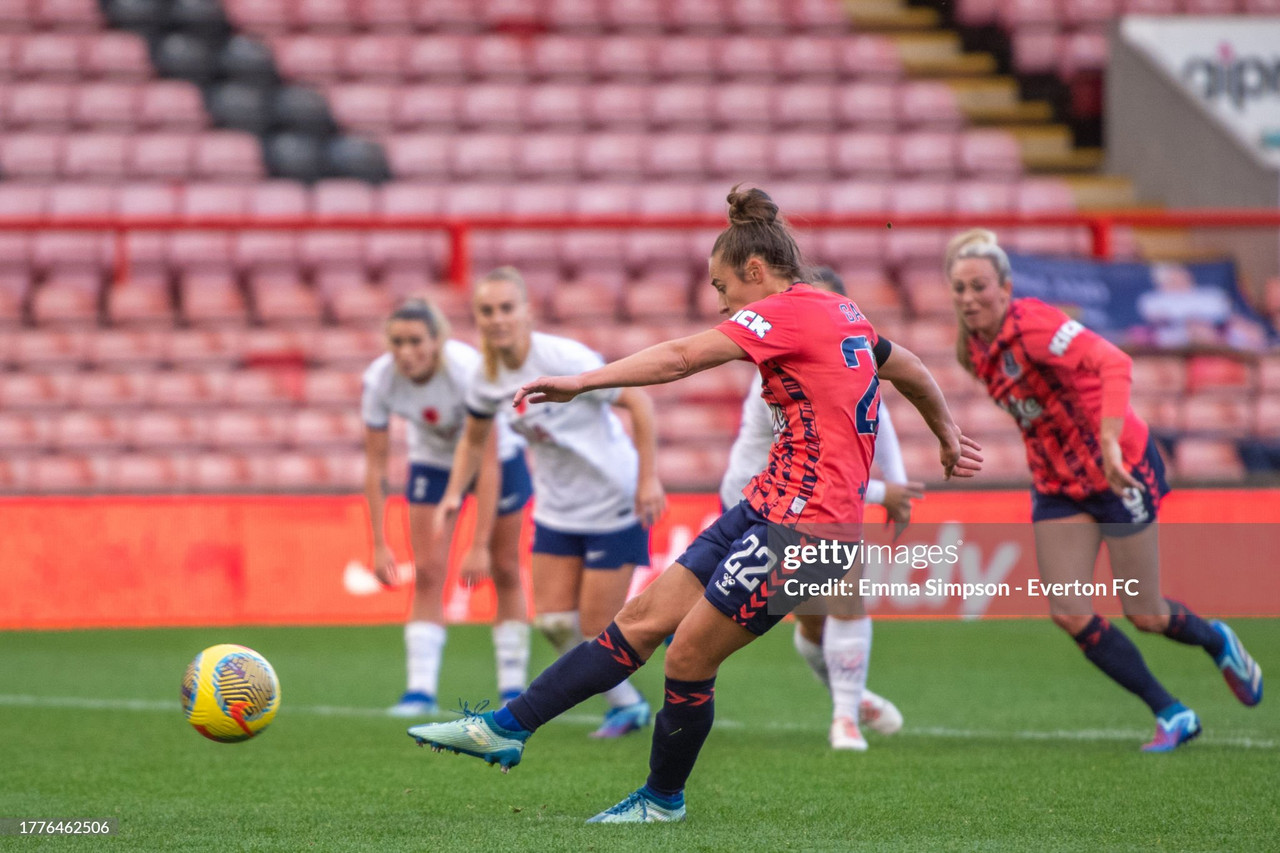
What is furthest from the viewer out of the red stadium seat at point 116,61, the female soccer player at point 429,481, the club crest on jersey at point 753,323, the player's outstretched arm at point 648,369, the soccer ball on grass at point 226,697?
the red stadium seat at point 116,61

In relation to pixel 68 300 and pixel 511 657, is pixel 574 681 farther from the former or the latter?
pixel 68 300

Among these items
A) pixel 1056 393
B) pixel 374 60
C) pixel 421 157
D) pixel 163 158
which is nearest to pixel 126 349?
pixel 163 158

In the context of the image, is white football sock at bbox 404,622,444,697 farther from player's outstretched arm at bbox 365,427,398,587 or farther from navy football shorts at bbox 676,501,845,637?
navy football shorts at bbox 676,501,845,637

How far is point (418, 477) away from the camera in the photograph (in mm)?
7043

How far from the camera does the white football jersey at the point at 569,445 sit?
20.1ft

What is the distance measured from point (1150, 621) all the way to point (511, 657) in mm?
2712

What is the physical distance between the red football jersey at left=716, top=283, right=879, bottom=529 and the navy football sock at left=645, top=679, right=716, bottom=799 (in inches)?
21.3

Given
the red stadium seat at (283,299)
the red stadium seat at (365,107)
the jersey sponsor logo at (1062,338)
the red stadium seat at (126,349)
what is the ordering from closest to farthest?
the jersey sponsor logo at (1062,338) < the red stadium seat at (126,349) < the red stadium seat at (283,299) < the red stadium seat at (365,107)

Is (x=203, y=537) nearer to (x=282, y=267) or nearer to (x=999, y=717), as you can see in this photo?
(x=282, y=267)

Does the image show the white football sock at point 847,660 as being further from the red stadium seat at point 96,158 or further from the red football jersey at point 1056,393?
the red stadium seat at point 96,158

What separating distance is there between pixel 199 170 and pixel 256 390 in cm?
384

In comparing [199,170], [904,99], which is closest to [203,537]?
[199,170]

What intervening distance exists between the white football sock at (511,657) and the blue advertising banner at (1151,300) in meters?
5.05

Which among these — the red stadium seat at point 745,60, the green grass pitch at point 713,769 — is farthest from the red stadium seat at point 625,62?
the green grass pitch at point 713,769
